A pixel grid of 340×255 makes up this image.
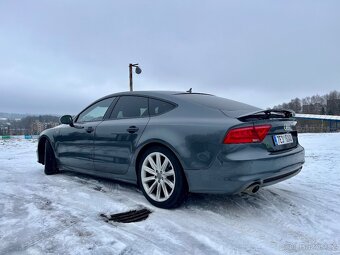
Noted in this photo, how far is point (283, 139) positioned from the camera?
3.41 metres

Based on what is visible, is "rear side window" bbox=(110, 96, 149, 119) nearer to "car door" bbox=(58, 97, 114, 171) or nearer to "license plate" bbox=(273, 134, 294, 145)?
"car door" bbox=(58, 97, 114, 171)

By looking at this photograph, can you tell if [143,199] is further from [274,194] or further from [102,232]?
[274,194]

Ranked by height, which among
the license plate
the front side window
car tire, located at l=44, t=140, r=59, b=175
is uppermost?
the front side window

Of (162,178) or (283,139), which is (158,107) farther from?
(283,139)

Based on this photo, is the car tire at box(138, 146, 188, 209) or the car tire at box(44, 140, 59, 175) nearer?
the car tire at box(138, 146, 188, 209)

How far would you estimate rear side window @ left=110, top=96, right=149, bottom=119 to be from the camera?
3.95 metres

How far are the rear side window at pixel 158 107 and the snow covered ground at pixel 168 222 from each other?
1102mm

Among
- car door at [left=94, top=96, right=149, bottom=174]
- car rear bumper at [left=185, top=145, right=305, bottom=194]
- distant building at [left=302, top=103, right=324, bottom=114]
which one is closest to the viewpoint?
car rear bumper at [left=185, top=145, right=305, bottom=194]

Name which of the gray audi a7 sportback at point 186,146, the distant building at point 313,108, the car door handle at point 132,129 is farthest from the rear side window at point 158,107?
the distant building at point 313,108

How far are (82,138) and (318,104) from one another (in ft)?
356

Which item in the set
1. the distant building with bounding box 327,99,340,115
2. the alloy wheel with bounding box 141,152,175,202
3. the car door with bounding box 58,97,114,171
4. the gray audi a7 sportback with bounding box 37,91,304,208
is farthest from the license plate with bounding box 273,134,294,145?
the distant building with bounding box 327,99,340,115

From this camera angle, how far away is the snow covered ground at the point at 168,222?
2426 millimetres

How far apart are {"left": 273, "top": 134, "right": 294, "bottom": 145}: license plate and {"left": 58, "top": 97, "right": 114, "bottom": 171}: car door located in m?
2.45

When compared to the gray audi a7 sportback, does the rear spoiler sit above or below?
above
